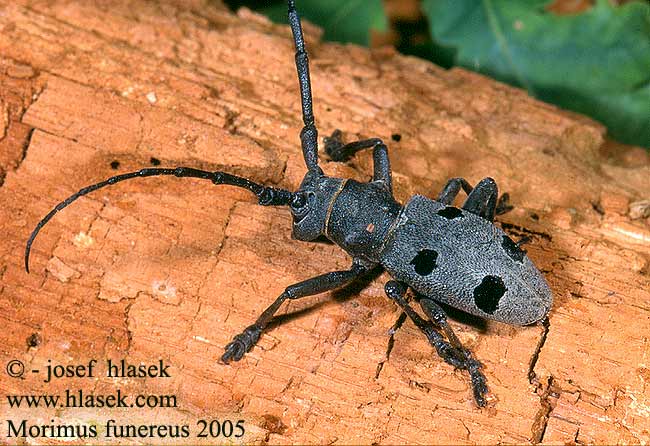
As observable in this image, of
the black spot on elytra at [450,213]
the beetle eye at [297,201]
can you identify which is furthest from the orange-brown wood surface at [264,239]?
the black spot on elytra at [450,213]

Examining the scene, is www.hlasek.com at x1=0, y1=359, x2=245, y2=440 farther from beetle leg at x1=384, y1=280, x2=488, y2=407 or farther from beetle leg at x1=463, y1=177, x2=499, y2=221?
beetle leg at x1=463, y1=177, x2=499, y2=221

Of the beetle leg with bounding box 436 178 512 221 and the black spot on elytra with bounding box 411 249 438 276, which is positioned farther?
the beetle leg with bounding box 436 178 512 221

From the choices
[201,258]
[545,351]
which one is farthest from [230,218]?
[545,351]

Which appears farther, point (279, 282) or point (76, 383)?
point (279, 282)

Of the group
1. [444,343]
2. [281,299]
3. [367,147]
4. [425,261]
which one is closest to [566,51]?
[367,147]

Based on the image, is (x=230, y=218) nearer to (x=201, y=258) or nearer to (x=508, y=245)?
(x=201, y=258)

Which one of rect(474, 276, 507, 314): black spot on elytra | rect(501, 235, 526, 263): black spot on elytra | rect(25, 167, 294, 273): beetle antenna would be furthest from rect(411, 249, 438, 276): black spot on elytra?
rect(25, 167, 294, 273): beetle antenna
